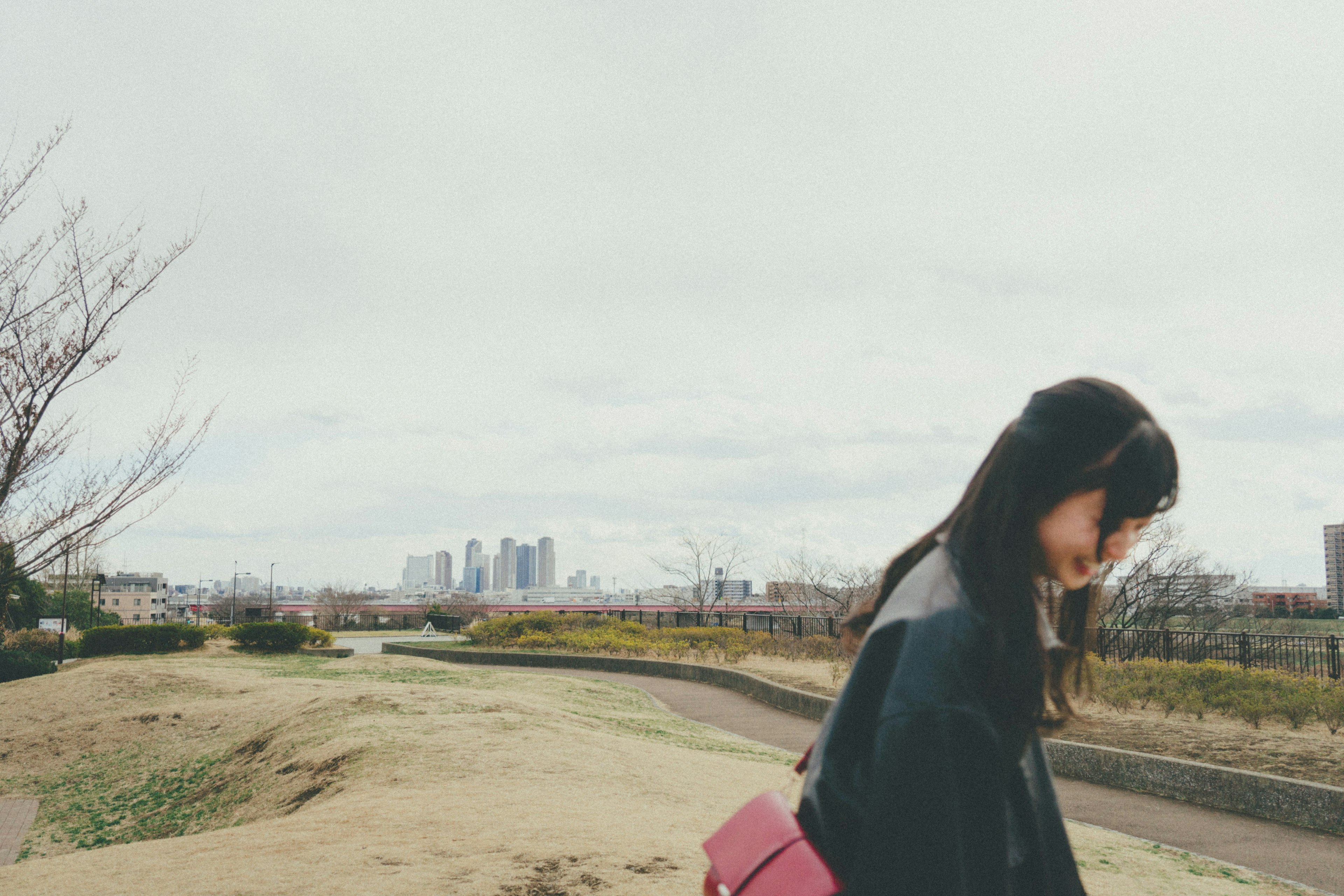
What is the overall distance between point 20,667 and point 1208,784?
25.4 meters

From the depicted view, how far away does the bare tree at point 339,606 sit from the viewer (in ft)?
201

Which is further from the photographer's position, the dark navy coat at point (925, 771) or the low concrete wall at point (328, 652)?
the low concrete wall at point (328, 652)

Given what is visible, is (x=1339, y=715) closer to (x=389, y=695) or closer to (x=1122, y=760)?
(x=1122, y=760)

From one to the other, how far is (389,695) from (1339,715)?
11891 mm

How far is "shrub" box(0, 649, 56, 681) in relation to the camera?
843 inches

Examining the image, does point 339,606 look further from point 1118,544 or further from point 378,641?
point 1118,544

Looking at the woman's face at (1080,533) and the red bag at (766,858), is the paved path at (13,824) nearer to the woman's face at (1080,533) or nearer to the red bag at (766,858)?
the red bag at (766,858)

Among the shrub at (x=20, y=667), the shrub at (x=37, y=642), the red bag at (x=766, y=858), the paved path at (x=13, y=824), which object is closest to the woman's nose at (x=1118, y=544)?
the red bag at (x=766, y=858)

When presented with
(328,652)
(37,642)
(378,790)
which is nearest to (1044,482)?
(378,790)

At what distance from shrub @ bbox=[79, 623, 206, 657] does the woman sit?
98.1 ft

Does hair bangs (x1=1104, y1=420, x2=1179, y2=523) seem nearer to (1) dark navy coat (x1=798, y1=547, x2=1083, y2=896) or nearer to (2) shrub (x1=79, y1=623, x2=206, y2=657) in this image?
(1) dark navy coat (x1=798, y1=547, x2=1083, y2=896)

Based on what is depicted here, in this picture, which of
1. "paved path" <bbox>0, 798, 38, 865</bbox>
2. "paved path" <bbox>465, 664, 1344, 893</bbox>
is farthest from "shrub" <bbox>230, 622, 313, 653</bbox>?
"paved path" <bbox>465, 664, 1344, 893</bbox>

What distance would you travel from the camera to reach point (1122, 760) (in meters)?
9.27

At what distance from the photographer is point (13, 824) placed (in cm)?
872
